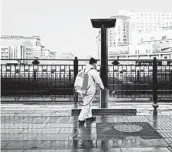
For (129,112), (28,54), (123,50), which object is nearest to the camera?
(129,112)

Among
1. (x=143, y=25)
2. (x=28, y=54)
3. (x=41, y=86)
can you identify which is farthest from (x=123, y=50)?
(x=41, y=86)

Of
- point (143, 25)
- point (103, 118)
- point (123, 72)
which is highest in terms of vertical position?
point (143, 25)

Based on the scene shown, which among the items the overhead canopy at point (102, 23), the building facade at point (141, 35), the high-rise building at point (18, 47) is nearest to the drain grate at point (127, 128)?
the overhead canopy at point (102, 23)

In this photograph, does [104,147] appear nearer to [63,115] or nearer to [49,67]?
[63,115]

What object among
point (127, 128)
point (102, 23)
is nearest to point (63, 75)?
point (102, 23)

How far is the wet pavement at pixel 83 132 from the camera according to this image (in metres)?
5.25

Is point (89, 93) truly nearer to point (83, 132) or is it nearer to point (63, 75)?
point (83, 132)

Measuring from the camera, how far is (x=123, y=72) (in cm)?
1115

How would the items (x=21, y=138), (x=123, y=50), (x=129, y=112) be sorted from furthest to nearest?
1. (x=123, y=50)
2. (x=129, y=112)
3. (x=21, y=138)

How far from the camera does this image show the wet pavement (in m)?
5.25

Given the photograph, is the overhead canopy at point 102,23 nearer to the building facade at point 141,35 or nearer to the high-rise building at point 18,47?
the building facade at point 141,35

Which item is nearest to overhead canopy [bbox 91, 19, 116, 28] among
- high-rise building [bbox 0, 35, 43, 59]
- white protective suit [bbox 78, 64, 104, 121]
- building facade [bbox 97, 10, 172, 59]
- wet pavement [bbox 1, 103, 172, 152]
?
white protective suit [bbox 78, 64, 104, 121]

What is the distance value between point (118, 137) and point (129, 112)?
10.0 ft

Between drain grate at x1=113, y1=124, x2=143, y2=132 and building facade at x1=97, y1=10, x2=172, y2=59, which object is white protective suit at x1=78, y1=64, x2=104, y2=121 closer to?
drain grate at x1=113, y1=124, x2=143, y2=132
